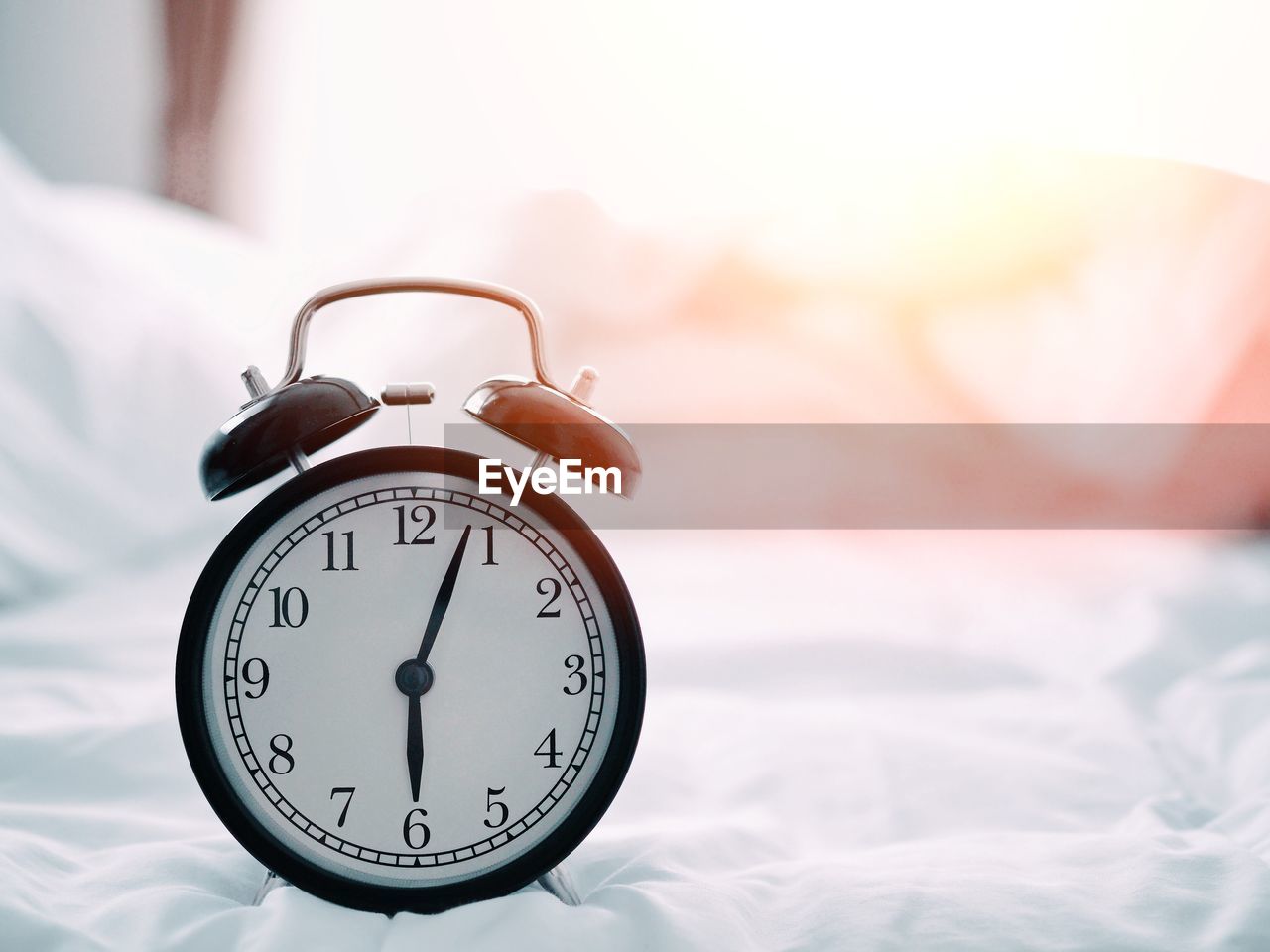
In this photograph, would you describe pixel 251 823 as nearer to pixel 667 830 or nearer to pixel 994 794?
pixel 667 830

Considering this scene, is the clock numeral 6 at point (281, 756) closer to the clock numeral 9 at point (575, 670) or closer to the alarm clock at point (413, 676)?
the alarm clock at point (413, 676)


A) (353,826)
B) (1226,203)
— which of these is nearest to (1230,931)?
(353,826)

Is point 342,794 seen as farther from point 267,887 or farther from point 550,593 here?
point 550,593

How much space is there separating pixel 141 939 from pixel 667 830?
0.47 m

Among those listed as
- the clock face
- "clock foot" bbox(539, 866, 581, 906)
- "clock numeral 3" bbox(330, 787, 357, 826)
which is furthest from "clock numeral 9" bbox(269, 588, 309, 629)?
"clock foot" bbox(539, 866, 581, 906)

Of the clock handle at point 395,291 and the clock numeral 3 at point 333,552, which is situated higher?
the clock handle at point 395,291

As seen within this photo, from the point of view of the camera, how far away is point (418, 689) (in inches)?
37.2

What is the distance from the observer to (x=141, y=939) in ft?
3.06

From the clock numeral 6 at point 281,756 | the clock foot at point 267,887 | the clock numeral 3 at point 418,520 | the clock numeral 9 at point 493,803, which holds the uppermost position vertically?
the clock numeral 3 at point 418,520

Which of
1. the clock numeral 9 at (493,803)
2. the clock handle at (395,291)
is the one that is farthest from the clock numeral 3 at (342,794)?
the clock handle at (395,291)

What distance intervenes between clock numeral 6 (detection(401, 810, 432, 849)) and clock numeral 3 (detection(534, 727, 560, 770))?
100mm

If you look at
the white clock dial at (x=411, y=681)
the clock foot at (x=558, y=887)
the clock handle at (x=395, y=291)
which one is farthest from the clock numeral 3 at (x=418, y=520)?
the clock foot at (x=558, y=887)

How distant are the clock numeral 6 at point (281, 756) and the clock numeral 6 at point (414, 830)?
0.10 metres

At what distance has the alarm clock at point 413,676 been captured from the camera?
94 cm
